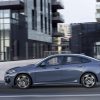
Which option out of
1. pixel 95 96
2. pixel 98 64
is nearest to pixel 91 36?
pixel 98 64

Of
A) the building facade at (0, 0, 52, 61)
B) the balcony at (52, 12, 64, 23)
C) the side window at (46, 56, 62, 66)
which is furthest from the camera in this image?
the balcony at (52, 12, 64, 23)

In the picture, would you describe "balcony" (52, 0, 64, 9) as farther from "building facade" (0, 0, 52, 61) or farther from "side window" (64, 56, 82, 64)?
"side window" (64, 56, 82, 64)

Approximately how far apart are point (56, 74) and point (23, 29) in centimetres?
5167

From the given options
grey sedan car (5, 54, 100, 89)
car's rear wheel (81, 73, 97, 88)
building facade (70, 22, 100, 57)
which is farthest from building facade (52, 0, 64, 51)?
car's rear wheel (81, 73, 97, 88)

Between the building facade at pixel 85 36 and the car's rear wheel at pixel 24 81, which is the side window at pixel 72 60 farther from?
the building facade at pixel 85 36

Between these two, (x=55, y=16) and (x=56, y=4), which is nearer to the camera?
(x=55, y=16)

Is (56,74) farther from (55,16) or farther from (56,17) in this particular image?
(55,16)

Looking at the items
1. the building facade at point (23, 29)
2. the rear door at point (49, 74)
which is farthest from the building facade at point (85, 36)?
the building facade at point (23, 29)

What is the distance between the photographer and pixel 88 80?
58.1 ft

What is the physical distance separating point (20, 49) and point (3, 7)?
7329 millimetres

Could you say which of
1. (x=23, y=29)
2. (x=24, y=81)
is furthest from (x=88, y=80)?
(x=23, y=29)

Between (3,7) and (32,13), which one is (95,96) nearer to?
(3,7)

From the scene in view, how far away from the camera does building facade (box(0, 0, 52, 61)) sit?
63406 mm

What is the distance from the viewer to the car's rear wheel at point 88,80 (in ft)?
58.2
